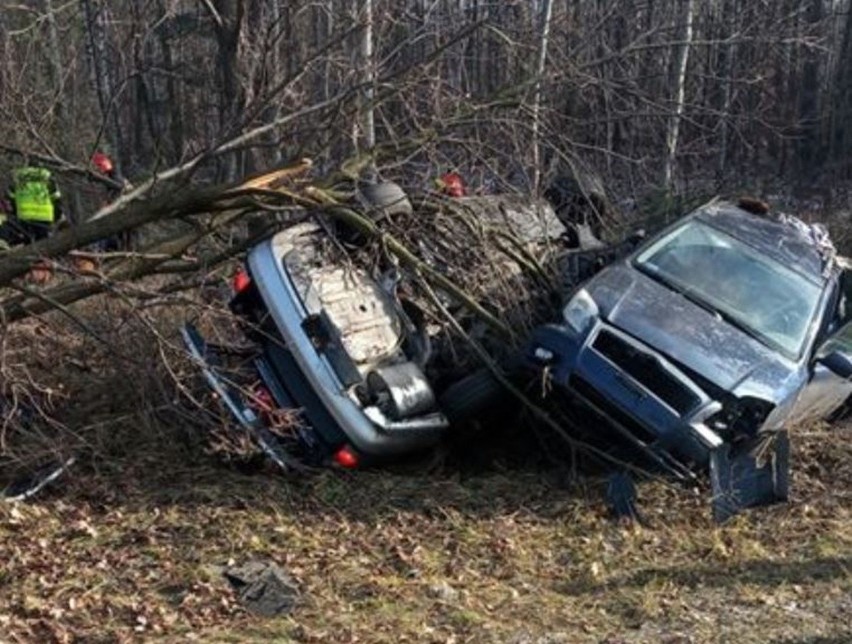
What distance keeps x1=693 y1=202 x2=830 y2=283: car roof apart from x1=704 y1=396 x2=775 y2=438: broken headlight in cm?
165

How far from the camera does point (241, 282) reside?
257 inches

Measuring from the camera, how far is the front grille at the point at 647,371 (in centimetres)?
590

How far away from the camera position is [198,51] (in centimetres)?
1894

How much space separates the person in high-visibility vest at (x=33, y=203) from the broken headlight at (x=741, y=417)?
25.1 ft

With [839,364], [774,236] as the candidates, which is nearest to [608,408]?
[839,364]

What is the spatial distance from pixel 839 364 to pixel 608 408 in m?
1.42

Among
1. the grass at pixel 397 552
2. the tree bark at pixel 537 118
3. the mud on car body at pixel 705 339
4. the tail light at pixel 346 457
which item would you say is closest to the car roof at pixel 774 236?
the mud on car body at pixel 705 339

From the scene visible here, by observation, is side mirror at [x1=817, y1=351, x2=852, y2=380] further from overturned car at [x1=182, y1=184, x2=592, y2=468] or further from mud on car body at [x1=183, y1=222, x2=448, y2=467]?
mud on car body at [x1=183, y1=222, x2=448, y2=467]

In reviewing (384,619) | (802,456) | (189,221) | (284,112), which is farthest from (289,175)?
(802,456)

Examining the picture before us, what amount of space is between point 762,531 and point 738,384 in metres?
0.81

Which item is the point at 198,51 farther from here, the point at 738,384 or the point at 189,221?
the point at 738,384

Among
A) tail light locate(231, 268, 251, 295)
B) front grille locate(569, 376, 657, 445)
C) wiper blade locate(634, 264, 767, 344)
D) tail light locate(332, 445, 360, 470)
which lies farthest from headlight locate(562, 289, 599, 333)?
tail light locate(231, 268, 251, 295)

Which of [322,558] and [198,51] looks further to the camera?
[198,51]

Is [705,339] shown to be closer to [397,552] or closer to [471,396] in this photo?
[471,396]
